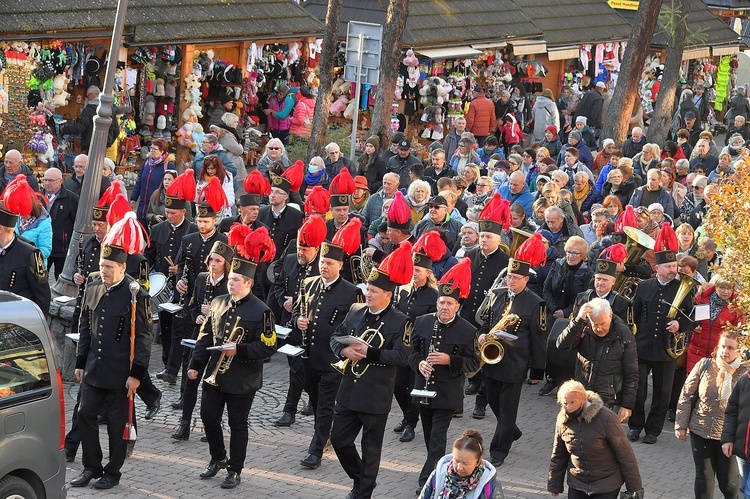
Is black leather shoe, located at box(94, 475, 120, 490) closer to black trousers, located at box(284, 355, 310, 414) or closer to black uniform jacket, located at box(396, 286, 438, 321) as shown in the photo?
black trousers, located at box(284, 355, 310, 414)

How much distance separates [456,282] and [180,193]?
4.12 meters

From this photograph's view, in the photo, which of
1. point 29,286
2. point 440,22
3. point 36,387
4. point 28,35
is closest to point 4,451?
point 36,387

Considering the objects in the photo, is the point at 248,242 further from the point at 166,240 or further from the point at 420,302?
the point at 166,240

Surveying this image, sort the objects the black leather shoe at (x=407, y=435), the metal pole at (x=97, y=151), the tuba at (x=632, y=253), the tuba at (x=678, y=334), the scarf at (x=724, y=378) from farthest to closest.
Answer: the metal pole at (x=97, y=151), the tuba at (x=632, y=253), the tuba at (x=678, y=334), the black leather shoe at (x=407, y=435), the scarf at (x=724, y=378)

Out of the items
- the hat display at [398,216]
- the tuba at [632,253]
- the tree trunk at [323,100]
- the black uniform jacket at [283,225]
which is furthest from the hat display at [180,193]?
the tree trunk at [323,100]

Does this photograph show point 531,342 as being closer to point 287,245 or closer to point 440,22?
point 287,245

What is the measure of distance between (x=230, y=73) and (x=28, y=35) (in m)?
5.40

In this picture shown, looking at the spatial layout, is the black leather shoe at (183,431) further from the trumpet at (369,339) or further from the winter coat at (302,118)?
the winter coat at (302,118)

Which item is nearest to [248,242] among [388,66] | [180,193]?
[180,193]

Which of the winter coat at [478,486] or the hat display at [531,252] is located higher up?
the hat display at [531,252]

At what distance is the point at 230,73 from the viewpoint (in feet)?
78.9

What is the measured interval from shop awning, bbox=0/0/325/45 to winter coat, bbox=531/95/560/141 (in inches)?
209

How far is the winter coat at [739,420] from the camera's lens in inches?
387

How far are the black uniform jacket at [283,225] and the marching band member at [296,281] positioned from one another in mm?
1796
